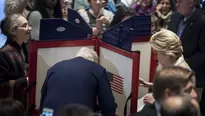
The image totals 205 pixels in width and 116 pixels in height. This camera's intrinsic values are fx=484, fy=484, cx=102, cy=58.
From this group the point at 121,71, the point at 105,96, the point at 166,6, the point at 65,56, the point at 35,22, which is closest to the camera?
the point at 105,96

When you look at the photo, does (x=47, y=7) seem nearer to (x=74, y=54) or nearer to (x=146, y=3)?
(x=74, y=54)

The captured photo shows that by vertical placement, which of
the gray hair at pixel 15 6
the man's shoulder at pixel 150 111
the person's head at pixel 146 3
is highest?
the gray hair at pixel 15 6

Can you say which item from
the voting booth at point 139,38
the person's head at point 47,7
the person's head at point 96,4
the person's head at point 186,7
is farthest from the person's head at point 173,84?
the person's head at point 96,4

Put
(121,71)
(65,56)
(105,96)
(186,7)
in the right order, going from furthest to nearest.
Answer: (186,7) → (65,56) → (121,71) → (105,96)

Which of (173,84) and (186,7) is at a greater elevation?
(186,7)

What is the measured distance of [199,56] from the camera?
15.3ft

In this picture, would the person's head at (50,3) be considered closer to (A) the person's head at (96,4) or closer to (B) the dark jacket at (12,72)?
(A) the person's head at (96,4)

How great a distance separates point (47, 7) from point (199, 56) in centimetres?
187

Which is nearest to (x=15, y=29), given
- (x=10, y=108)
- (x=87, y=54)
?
(x=87, y=54)

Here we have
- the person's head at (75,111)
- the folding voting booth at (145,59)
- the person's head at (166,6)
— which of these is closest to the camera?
the person's head at (75,111)

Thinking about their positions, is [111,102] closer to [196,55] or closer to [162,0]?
[196,55]

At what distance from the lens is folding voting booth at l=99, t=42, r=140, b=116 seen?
3.90 metres

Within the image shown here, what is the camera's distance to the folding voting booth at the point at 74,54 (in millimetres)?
4027

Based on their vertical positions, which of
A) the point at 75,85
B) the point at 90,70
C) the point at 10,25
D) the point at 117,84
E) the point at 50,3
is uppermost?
the point at 50,3
